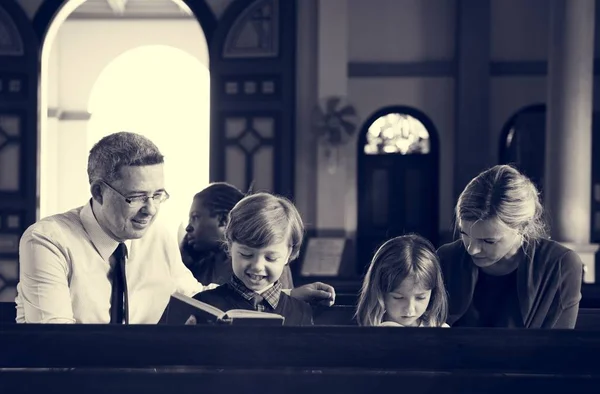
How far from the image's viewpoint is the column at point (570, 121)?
1089 cm

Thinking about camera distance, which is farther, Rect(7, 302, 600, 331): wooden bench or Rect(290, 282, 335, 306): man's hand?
Rect(7, 302, 600, 331): wooden bench

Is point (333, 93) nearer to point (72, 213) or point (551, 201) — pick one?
point (551, 201)

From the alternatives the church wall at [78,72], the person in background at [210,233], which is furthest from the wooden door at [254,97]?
the person in background at [210,233]

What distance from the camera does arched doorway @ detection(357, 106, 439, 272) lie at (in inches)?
497

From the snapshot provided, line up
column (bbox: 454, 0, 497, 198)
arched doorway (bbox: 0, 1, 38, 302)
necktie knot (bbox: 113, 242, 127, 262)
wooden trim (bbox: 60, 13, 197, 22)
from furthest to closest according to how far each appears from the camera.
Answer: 1. wooden trim (bbox: 60, 13, 197, 22)
2. column (bbox: 454, 0, 497, 198)
3. arched doorway (bbox: 0, 1, 38, 302)
4. necktie knot (bbox: 113, 242, 127, 262)

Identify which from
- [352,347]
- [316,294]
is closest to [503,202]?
[316,294]

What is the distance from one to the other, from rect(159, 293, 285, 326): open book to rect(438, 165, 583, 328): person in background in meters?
1.04

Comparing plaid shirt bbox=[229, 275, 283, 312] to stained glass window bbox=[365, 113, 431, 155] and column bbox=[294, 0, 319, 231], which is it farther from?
stained glass window bbox=[365, 113, 431, 155]

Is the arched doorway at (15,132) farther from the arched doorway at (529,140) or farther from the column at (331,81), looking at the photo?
the arched doorway at (529,140)

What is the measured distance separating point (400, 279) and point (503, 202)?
530 millimetres

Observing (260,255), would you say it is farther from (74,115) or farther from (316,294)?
(74,115)

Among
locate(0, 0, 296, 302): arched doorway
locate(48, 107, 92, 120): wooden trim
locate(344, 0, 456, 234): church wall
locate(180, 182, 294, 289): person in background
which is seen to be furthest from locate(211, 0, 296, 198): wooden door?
locate(180, 182, 294, 289): person in background

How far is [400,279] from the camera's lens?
11.0 ft

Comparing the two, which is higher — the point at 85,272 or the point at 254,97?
the point at 254,97
